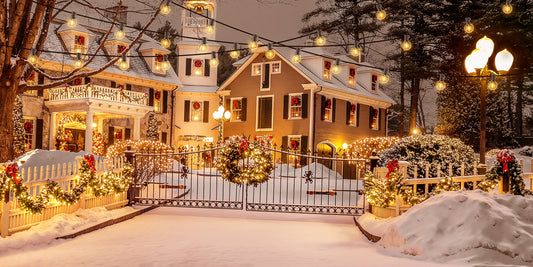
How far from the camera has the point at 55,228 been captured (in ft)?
32.2

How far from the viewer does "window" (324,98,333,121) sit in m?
32.1

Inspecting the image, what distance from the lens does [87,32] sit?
29203 mm

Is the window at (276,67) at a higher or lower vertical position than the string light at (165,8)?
higher

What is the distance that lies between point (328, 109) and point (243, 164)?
1870 centimetres

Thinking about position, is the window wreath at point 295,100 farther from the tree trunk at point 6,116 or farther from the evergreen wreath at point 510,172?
the evergreen wreath at point 510,172

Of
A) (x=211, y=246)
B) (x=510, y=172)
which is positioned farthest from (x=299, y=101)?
(x=211, y=246)

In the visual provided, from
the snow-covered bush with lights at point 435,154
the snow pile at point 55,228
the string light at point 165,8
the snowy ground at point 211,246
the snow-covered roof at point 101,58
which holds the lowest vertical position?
the snowy ground at point 211,246

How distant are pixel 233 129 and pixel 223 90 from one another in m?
2.95

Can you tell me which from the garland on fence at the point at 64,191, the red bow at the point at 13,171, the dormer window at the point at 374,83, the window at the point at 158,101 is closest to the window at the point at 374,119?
the dormer window at the point at 374,83

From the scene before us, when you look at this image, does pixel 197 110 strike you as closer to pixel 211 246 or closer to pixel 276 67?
pixel 276 67

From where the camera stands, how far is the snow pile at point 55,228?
8695 millimetres

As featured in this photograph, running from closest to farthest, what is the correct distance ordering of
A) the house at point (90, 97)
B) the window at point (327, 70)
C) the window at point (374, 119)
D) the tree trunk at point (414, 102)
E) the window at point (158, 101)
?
1. the house at point (90, 97)
2. the window at point (327, 70)
3. the window at point (158, 101)
4. the window at point (374, 119)
5. the tree trunk at point (414, 102)

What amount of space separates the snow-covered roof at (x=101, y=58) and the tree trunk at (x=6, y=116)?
12.9m

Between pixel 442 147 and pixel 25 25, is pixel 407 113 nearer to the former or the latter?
pixel 442 147
